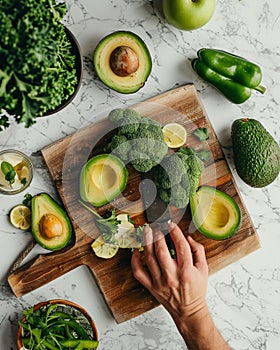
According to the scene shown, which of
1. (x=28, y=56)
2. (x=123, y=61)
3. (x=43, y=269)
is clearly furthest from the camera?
(x=43, y=269)

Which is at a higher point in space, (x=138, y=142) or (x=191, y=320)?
(x=138, y=142)

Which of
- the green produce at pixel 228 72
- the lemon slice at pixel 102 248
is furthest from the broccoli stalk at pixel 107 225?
the green produce at pixel 228 72

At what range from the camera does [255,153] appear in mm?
1903

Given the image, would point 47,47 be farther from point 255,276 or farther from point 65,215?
point 255,276

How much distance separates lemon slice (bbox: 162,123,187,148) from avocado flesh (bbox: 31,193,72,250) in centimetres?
40

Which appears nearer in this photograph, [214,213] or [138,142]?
[138,142]

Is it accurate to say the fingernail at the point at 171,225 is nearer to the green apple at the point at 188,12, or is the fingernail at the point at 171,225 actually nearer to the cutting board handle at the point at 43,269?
the cutting board handle at the point at 43,269

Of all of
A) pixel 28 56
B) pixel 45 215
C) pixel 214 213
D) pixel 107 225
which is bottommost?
pixel 214 213

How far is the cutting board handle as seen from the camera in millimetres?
1933

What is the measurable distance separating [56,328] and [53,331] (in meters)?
0.02

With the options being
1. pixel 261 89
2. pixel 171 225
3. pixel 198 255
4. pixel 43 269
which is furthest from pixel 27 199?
pixel 261 89

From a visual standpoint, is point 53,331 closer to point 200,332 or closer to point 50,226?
point 50,226

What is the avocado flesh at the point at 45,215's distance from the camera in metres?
1.90

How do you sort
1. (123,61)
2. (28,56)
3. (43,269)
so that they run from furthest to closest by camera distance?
1. (43,269)
2. (123,61)
3. (28,56)
